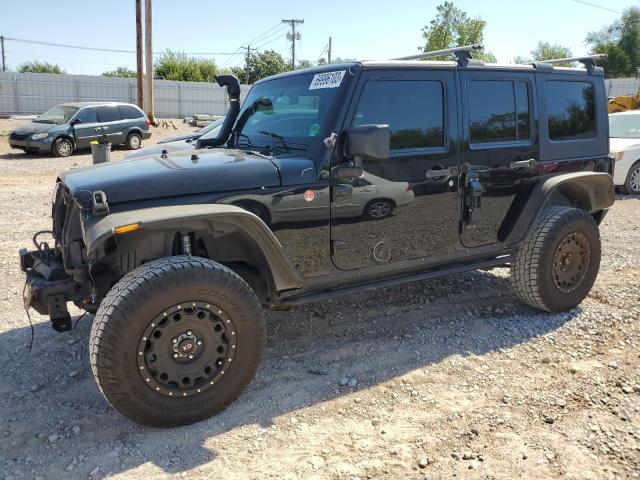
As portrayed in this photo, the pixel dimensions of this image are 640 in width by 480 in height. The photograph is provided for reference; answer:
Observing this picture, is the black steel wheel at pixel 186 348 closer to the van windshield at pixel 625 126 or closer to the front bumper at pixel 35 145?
the van windshield at pixel 625 126

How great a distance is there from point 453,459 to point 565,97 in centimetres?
323

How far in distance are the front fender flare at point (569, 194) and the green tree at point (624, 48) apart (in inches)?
2146

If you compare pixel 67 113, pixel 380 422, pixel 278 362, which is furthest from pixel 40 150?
pixel 380 422

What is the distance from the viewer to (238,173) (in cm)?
325

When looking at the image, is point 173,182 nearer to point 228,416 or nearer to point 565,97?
point 228,416

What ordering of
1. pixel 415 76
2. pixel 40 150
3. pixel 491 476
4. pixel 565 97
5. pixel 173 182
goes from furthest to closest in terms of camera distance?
1. pixel 40 150
2. pixel 565 97
3. pixel 415 76
4. pixel 173 182
5. pixel 491 476

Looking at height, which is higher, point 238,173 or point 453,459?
point 238,173

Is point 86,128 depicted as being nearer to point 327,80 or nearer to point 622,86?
point 327,80

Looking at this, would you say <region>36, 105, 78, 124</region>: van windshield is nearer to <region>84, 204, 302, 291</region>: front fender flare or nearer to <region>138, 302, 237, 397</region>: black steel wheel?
<region>84, 204, 302, 291</region>: front fender flare

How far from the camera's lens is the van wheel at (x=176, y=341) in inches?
110

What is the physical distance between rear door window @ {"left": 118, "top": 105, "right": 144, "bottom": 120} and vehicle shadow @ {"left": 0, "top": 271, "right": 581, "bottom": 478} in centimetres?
1483

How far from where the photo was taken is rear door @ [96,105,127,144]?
677 inches

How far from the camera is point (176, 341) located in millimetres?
2949

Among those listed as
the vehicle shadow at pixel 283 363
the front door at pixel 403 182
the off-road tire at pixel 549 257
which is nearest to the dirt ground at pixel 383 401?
the vehicle shadow at pixel 283 363
